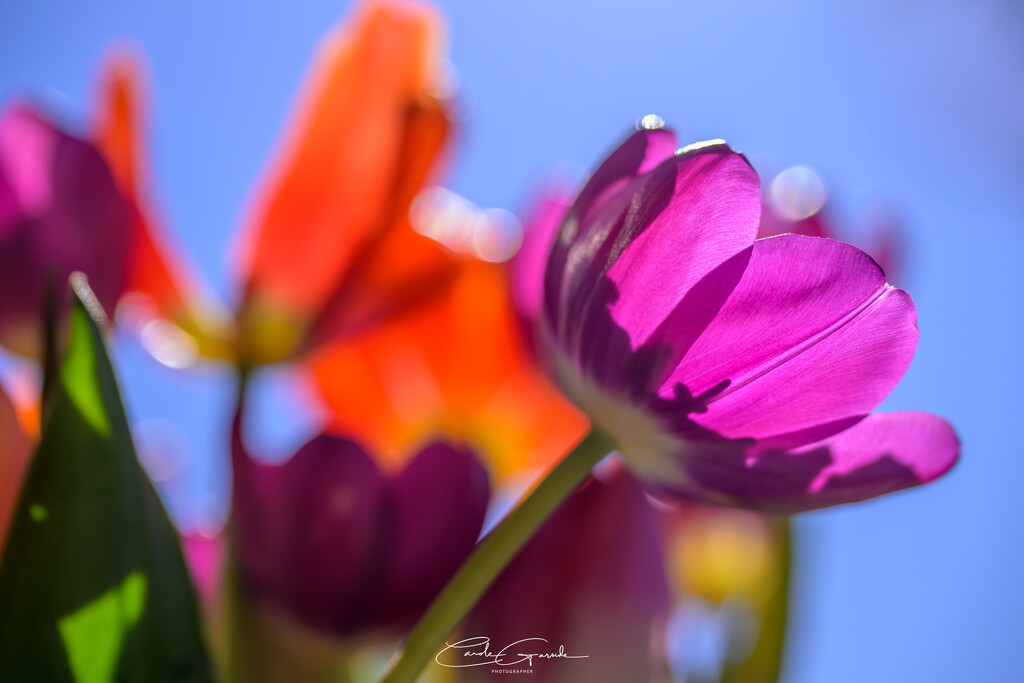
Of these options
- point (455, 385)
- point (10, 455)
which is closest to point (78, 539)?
point (10, 455)

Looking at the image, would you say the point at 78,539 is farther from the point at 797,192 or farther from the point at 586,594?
the point at 797,192

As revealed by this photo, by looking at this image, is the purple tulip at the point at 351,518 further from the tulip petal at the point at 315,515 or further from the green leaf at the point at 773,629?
the green leaf at the point at 773,629

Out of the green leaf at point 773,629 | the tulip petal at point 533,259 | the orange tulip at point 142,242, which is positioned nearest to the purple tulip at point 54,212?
the orange tulip at point 142,242

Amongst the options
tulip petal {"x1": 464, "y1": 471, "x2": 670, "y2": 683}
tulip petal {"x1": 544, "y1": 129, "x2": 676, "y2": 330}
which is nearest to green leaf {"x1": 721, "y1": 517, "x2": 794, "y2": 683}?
tulip petal {"x1": 464, "y1": 471, "x2": 670, "y2": 683}

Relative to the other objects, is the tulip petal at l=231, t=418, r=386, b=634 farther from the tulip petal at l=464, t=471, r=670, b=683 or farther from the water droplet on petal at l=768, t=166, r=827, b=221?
the water droplet on petal at l=768, t=166, r=827, b=221

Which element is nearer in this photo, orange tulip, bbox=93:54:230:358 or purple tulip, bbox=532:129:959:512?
purple tulip, bbox=532:129:959:512

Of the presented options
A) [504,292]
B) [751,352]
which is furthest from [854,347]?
[504,292]

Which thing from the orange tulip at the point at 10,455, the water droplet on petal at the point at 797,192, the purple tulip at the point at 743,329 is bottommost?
the orange tulip at the point at 10,455
